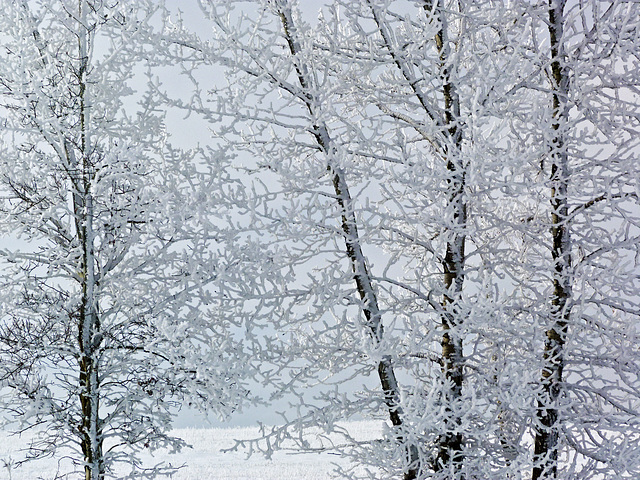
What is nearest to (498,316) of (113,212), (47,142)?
(113,212)

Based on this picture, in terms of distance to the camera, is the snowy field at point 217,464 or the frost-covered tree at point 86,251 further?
the snowy field at point 217,464

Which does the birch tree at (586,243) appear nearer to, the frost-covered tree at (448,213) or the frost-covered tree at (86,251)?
the frost-covered tree at (448,213)

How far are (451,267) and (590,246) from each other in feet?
5.36

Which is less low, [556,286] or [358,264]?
[358,264]

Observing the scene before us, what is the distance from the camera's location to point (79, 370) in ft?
25.1

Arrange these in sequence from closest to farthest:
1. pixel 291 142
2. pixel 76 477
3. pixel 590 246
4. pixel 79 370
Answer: pixel 291 142, pixel 590 246, pixel 79 370, pixel 76 477

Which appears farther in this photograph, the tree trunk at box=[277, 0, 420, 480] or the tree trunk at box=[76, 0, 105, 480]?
the tree trunk at box=[76, 0, 105, 480]

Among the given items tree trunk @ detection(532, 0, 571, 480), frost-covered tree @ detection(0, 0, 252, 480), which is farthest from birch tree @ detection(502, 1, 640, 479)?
frost-covered tree @ detection(0, 0, 252, 480)

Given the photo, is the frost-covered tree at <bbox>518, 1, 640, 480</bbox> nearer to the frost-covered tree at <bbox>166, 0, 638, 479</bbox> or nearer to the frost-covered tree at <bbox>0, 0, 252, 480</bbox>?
the frost-covered tree at <bbox>166, 0, 638, 479</bbox>

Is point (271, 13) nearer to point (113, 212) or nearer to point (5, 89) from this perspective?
point (113, 212)

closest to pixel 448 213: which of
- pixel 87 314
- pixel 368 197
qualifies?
pixel 368 197

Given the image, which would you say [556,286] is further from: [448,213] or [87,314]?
[87,314]

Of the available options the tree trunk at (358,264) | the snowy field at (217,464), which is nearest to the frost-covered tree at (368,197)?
the tree trunk at (358,264)

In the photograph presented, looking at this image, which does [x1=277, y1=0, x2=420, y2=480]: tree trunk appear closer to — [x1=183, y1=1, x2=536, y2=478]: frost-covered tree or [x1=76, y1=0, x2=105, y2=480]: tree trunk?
A: [x1=183, y1=1, x2=536, y2=478]: frost-covered tree
